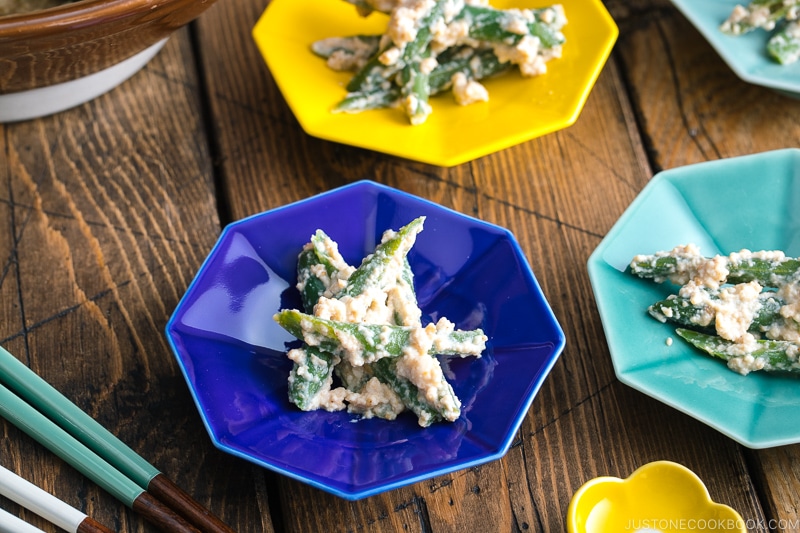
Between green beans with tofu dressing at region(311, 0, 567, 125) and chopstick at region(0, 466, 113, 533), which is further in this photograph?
green beans with tofu dressing at region(311, 0, 567, 125)

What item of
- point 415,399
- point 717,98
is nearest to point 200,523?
point 415,399

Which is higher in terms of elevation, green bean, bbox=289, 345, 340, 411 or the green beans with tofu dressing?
the green beans with tofu dressing

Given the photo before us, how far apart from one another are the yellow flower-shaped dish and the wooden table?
13 centimetres

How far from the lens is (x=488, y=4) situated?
188 centimetres

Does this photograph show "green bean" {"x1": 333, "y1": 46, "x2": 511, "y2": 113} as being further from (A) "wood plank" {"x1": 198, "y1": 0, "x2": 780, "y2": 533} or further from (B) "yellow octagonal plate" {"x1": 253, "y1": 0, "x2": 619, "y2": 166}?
(A) "wood plank" {"x1": 198, "y1": 0, "x2": 780, "y2": 533}

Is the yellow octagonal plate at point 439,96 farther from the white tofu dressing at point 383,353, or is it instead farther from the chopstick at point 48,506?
the chopstick at point 48,506

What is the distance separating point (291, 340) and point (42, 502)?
48 cm

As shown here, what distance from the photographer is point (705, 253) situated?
1657mm

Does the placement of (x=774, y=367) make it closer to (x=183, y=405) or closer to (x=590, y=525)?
(x=590, y=525)

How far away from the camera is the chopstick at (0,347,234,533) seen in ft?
4.50

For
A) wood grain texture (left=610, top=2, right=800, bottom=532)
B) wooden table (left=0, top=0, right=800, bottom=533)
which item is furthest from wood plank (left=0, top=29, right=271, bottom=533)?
wood grain texture (left=610, top=2, right=800, bottom=532)

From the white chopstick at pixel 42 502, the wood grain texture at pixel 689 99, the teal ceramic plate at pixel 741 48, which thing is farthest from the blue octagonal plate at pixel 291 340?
the teal ceramic plate at pixel 741 48

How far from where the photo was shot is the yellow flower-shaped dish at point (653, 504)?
1.32 m

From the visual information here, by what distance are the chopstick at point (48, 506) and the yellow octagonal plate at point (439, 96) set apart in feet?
2.77
